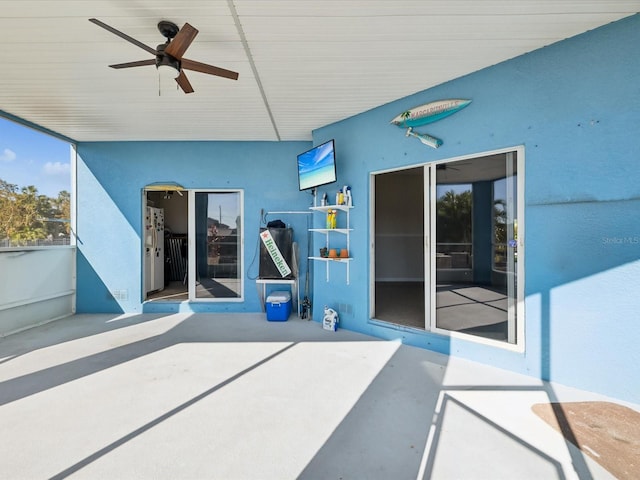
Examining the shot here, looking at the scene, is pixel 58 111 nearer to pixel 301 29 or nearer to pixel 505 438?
pixel 301 29

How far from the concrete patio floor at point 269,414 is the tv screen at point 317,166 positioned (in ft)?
7.42

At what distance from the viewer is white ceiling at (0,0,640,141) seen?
224cm

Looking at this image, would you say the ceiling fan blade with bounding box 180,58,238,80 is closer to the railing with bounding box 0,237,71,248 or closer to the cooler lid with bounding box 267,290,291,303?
the cooler lid with bounding box 267,290,291,303

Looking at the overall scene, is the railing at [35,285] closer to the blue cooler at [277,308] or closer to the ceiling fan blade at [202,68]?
the blue cooler at [277,308]

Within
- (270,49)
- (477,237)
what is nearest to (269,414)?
(270,49)

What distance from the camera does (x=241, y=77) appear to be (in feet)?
10.5

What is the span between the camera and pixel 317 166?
441 cm

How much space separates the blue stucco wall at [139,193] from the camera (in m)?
5.14

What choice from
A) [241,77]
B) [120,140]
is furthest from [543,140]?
[120,140]

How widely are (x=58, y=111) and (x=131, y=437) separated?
4.26m

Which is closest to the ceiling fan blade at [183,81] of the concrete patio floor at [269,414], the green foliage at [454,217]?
the concrete patio floor at [269,414]

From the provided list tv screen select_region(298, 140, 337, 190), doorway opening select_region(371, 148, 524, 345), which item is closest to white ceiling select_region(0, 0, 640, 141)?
tv screen select_region(298, 140, 337, 190)

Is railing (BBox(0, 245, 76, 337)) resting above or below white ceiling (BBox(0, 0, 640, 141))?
below

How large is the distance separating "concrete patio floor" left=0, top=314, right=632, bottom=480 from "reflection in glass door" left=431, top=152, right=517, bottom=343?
2.30 feet
